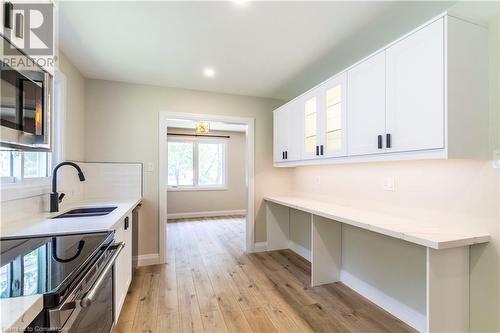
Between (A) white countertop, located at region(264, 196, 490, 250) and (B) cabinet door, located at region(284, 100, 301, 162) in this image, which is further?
(B) cabinet door, located at region(284, 100, 301, 162)

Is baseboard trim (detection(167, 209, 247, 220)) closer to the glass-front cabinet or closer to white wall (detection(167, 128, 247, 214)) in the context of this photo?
white wall (detection(167, 128, 247, 214))

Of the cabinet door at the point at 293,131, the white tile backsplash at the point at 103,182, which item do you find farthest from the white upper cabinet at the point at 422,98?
the white tile backsplash at the point at 103,182

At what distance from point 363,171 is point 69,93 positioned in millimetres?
3062

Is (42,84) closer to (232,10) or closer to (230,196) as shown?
(232,10)

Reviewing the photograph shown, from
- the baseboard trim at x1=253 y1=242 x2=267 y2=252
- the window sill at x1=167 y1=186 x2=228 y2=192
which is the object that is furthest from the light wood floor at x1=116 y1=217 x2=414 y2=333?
the window sill at x1=167 y1=186 x2=228 y2=192

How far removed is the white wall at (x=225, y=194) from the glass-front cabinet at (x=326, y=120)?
3978 millimetres

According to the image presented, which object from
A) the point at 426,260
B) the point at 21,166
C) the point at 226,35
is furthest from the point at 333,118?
the point at 21,166

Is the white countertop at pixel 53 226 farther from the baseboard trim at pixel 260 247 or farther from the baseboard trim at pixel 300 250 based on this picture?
the baseboard trim at pixel 300 250

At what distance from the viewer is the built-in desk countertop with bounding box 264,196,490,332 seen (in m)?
1.36

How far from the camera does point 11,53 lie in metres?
A: 1.15

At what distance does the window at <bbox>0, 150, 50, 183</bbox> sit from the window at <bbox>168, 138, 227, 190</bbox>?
160 inches

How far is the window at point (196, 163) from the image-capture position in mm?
6113

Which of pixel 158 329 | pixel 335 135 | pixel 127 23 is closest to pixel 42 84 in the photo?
pixel 127 23

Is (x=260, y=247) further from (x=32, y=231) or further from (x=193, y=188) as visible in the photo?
(x=193, y=188)
